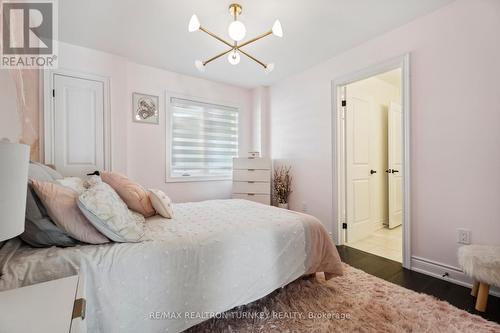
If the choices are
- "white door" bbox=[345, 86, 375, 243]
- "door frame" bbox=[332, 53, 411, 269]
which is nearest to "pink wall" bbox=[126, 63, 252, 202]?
"door frame" bbox=[332, 53, 411, 269]

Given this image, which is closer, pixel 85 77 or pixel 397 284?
pixel 397 284

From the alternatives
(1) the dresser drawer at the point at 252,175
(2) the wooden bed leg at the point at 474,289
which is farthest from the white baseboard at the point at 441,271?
(1) the dresser drawer at the point at 252,175

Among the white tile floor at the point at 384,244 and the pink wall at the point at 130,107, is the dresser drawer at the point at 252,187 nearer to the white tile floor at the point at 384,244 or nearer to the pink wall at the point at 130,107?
the pink wall at the point at 130,107

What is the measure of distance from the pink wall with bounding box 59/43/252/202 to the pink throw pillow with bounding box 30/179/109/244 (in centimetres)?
176

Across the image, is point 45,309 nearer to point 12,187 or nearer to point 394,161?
point 12,187

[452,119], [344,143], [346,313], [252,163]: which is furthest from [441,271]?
[252,163]

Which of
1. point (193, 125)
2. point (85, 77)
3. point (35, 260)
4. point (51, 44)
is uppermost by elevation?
point (51, 44)

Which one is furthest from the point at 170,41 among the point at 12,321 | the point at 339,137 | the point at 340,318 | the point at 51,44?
the point at 340,318

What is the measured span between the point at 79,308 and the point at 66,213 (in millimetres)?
655

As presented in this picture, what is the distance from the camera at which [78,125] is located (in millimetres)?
2619

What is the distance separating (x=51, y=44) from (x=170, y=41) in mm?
1294

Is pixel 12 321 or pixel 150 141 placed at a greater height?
pixel 150 141

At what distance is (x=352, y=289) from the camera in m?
1.86

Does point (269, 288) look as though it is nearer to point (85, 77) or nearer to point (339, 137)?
point (339, 137)
